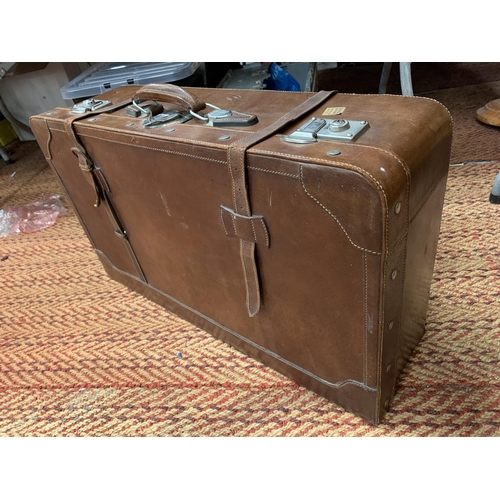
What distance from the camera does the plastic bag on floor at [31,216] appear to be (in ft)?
5.94

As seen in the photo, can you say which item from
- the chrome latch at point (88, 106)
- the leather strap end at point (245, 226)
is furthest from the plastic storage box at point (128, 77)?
the leather strap end at point (245, 226)

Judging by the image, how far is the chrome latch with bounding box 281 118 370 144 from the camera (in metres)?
0.68

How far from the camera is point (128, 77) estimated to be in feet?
5.44

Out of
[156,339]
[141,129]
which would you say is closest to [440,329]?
[156,339]

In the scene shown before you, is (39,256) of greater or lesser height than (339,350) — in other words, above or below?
below

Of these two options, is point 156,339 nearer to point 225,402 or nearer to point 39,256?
point 225,402

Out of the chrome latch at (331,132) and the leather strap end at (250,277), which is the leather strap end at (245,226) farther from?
the chrome latch at (331,132)

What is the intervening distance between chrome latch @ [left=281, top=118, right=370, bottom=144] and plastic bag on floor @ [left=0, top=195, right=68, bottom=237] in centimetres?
147

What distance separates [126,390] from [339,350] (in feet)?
1.93

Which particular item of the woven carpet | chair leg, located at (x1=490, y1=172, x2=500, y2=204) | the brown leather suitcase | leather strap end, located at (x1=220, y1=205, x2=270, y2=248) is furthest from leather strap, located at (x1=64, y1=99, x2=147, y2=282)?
chair leg, located at (x1=490, y1=172, x2=500, y2=204)

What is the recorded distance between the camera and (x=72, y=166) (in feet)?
3.74

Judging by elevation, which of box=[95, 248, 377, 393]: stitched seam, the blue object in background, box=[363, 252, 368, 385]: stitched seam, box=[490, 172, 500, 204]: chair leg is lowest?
box=[95, 248, 377, 393]: stitched seam

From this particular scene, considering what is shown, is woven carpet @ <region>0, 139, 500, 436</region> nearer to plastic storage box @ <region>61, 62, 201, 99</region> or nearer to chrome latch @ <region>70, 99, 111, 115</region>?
chrome latch @ <region>70, 99, 111, 115</region>

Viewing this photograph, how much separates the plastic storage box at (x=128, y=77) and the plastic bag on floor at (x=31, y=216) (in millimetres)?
524
